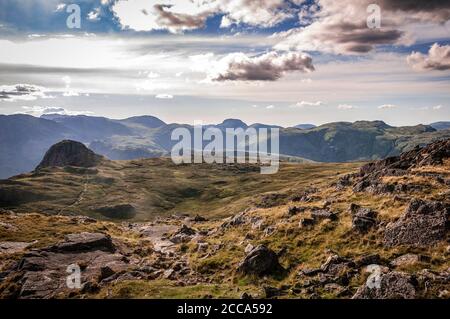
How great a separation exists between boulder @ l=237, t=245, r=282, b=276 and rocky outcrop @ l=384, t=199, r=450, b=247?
9.84 metres

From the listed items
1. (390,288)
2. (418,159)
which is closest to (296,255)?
(390,288)

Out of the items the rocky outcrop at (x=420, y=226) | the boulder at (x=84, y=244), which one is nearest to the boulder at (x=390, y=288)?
the rocky outcrop at (x=420, y=226)

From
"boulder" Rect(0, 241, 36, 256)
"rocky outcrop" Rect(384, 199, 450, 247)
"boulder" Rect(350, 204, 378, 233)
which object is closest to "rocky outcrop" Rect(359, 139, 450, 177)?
"boulder" Rect(350, 204, 378, 233)

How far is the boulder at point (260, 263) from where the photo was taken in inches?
1254

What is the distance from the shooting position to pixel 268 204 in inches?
5738

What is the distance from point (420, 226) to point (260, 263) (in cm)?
1406

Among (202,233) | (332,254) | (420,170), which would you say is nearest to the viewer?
(332,254)

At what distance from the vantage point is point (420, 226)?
30609mm

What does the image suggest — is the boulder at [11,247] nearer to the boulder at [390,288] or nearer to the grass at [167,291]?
the grass at [167,291]

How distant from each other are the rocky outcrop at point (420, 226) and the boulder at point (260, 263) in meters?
9.84

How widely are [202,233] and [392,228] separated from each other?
111 ft

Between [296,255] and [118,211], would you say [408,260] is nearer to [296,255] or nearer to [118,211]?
[296,255]

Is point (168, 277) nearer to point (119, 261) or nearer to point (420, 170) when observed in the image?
point (119, 261)

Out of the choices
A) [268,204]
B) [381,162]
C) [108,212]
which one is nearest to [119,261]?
[381,162]
